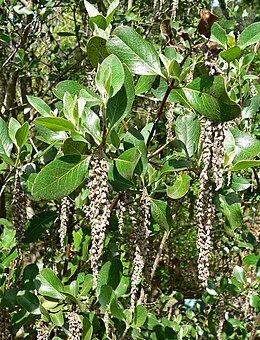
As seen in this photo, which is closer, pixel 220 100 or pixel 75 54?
pixel 220 100

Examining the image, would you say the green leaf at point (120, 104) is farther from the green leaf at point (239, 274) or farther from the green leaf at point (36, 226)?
the green leaf at point (239, 274)

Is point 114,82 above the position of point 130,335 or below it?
above

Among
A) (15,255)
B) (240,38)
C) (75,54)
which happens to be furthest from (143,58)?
(75,54)

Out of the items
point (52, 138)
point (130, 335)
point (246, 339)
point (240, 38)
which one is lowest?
point (246, 339)

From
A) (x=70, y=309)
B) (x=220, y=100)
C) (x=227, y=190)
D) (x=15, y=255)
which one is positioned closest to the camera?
(x=220, y=100)

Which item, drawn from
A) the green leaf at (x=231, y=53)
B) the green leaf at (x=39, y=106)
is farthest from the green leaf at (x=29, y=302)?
the green leaf at (x=231, y=53)

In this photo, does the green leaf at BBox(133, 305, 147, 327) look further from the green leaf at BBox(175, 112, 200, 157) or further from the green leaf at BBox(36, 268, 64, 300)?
the green leaf at BBox(175, 112, 200, 157)

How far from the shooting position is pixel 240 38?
100cm

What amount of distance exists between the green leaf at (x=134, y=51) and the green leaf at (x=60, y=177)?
22 cm

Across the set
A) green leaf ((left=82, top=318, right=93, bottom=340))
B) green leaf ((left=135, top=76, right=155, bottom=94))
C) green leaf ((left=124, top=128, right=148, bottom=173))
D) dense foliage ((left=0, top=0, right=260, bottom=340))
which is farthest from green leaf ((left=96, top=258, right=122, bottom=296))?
green leaf ((left=135, top=76, right=155, bottom=94))

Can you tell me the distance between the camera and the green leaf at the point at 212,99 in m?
0.92

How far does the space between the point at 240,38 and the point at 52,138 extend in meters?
0.50

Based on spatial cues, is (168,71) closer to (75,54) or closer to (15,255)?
(15,255)

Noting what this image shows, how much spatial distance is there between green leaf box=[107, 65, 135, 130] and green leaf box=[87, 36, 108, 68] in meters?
0.13
